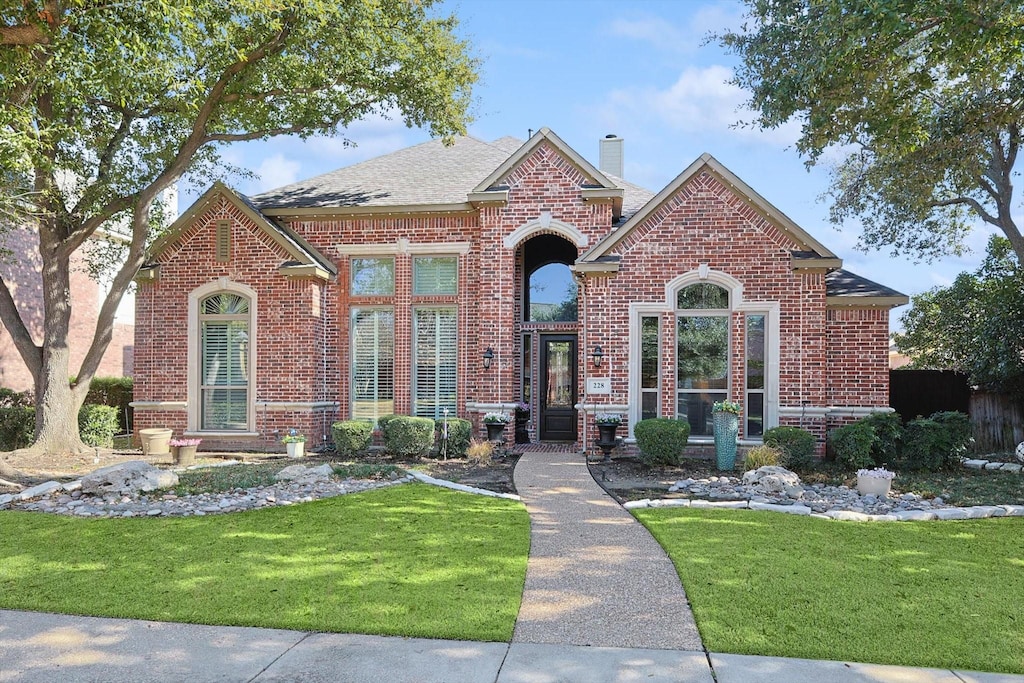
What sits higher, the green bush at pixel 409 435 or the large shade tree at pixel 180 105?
the large shade tree at pixel 180 105

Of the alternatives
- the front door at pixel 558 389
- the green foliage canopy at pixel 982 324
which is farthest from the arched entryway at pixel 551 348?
the green foliage canopy at pixel 982 324

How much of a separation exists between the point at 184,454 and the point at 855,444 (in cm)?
1138

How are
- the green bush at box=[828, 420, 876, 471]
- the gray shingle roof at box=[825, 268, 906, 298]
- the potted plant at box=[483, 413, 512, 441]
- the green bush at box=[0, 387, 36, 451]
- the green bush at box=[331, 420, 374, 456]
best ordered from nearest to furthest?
1. the green bush at box=[828, 420, 876, 471]
2. the gray shingle roof at box=[825, 268, 906, 298]
3. the green bush at box=[331, 420, 374, 456]
4. the potted plant at box=[483, 413, 512, 441]
5. the green bush at box=[0, 387, 36, 451]

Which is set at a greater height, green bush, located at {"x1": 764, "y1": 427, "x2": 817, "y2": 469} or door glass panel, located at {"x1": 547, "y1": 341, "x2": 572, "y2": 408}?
door glass panel, located at {"x1": 547, "y1": 341, "x2": 572, "y2": 408}

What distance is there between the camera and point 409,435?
12422mm

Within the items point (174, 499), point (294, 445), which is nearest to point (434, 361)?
point (294, 445)

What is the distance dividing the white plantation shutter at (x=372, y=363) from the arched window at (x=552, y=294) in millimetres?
3140

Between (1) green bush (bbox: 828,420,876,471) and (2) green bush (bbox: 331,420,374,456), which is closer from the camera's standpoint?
(1) green bush (bbox: 828,420,876,471)

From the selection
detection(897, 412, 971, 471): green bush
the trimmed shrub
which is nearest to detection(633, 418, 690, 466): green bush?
the trimmed shrub

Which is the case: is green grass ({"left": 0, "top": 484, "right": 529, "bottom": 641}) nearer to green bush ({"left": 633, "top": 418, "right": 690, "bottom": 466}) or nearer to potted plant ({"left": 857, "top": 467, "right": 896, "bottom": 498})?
green bush ({"left": 633, "top": 418, "right": 690, "bottom": 466})

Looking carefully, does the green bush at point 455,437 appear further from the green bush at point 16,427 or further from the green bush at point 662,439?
the green bush at point 16,427

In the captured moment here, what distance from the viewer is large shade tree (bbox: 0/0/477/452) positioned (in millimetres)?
11484

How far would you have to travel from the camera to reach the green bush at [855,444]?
1094cm

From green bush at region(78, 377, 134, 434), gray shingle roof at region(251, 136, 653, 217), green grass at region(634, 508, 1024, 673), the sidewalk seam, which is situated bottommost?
the sidewalk seam
